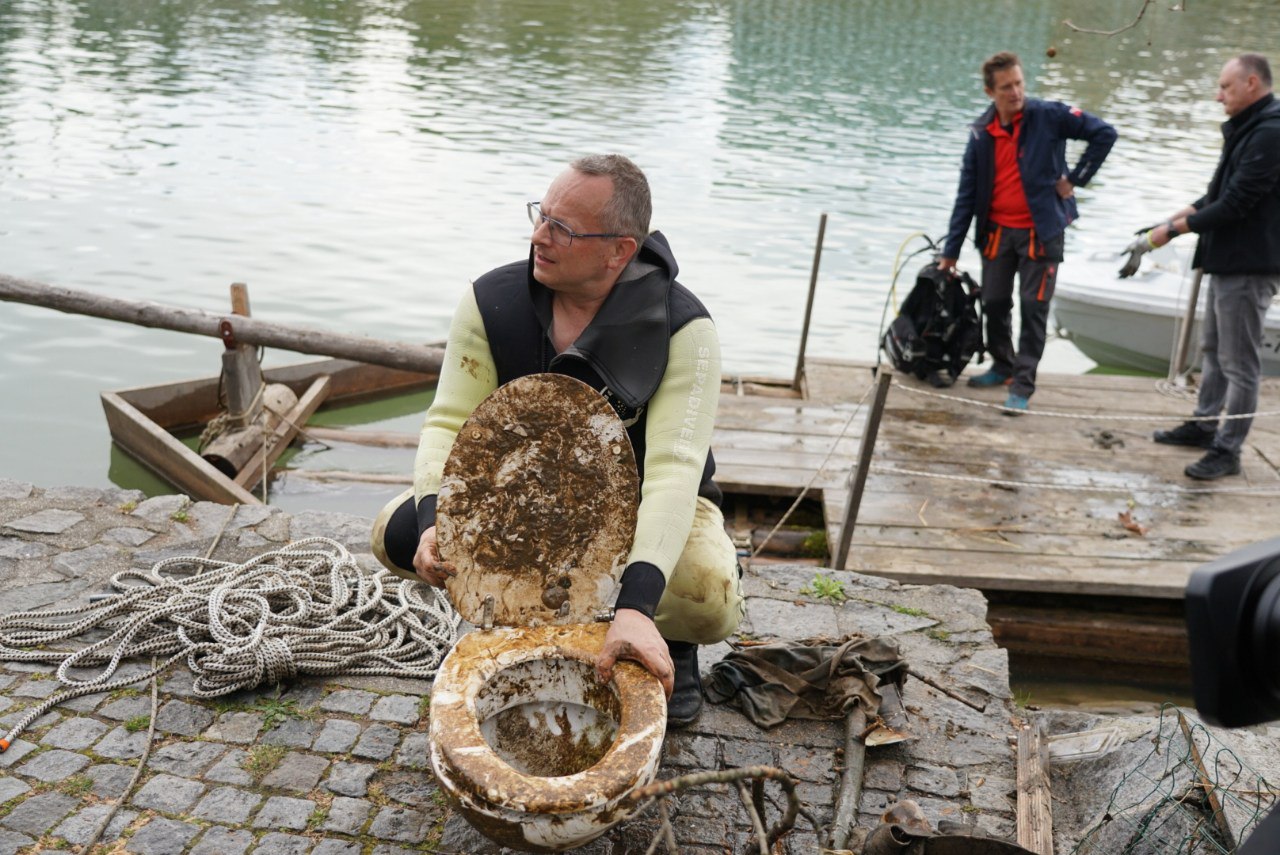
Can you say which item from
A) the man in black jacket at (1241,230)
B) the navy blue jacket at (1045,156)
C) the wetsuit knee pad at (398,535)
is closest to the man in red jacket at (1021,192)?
the navy blue jacket at (1045,156)

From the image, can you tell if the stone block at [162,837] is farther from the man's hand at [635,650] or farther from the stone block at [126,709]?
the man's hand at [635,650]

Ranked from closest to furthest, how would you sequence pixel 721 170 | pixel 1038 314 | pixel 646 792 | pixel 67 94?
pixel 646 792 < pixel 1038 314 < pixel 721 170 < pixel 67 94

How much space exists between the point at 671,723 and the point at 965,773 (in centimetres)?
99

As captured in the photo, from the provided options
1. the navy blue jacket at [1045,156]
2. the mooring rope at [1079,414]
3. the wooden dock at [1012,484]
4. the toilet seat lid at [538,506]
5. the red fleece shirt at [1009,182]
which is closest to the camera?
the toilet seat lid at [538,506]

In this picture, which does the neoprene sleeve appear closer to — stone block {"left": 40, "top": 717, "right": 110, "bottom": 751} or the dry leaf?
stone block {"left": 40, "top": 717, "right": 110, "bottom": 751}

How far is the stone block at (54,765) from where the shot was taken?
3.33 metres

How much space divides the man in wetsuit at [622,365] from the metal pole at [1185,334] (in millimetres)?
6319

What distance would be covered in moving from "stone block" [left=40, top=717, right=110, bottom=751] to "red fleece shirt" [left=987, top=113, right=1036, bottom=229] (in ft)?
20.7

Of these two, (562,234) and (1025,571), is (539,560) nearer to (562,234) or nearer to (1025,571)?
(562,234)

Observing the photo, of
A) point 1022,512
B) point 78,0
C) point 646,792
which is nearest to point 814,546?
point 1022,512

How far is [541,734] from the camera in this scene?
3088mm

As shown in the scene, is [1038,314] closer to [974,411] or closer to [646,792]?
[974,411]

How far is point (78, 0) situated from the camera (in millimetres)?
28703

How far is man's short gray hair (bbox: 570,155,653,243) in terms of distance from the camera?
126 inches
